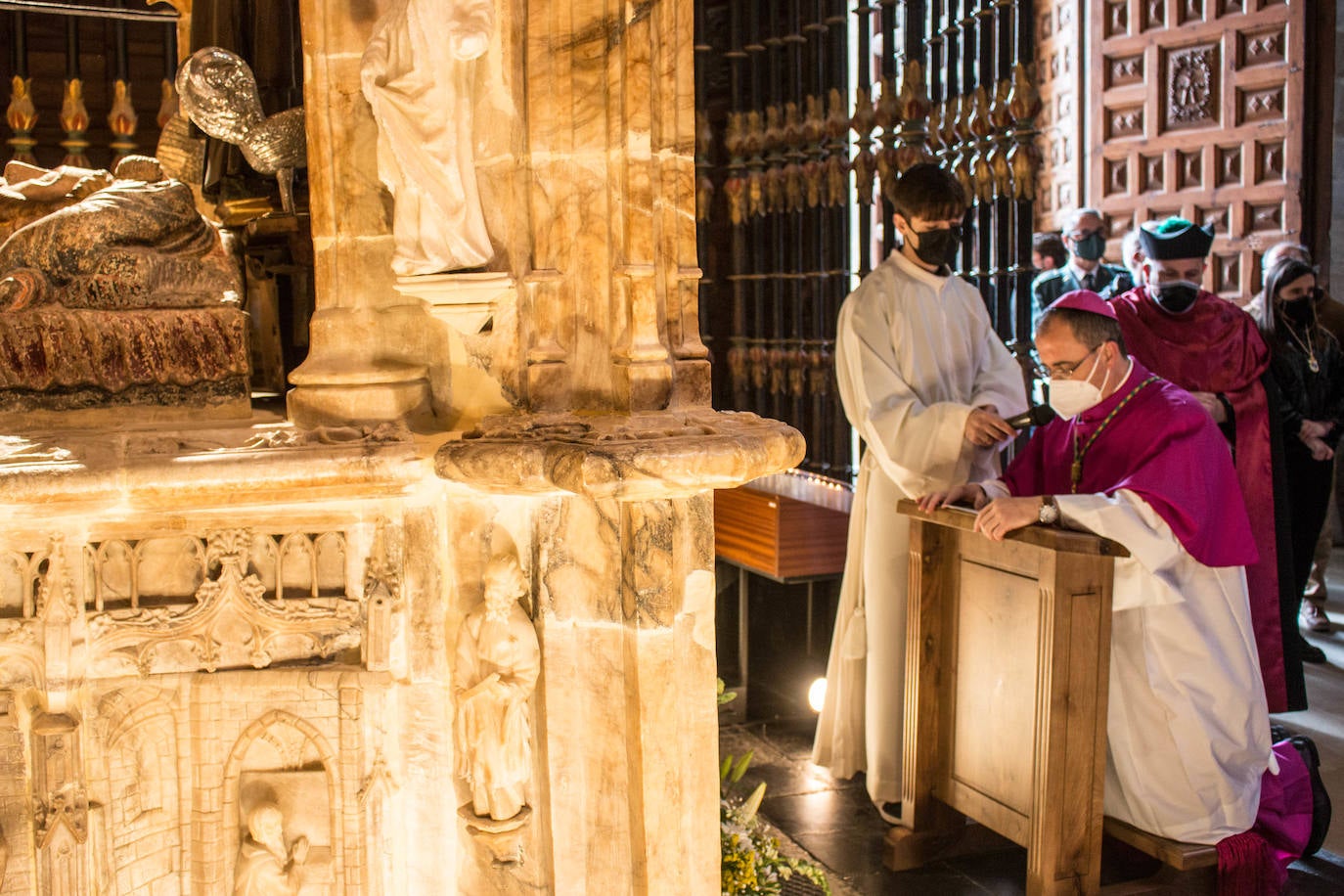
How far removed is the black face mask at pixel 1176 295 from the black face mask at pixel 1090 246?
136cm

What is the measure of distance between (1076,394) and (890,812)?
158 cm

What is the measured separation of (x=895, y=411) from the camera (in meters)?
4.46

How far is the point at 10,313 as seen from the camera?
308 centimetres

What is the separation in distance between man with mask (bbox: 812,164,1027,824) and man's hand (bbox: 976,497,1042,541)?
604mm

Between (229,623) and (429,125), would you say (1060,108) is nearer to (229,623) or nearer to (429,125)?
(429,125)

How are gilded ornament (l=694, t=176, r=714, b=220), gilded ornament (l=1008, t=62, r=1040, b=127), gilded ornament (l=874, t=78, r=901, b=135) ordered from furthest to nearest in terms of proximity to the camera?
gilded ornament (l=694, t=176, r=714, b=220)
gilded ornament (l=874, t=78, r=901, b=135)
gilded ornament (l=1008, t=62, r=1040, b=127)

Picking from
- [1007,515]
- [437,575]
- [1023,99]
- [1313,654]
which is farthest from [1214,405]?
[437,575]

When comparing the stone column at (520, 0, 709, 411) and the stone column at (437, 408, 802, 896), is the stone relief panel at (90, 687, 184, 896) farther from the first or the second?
the stone column at (520, 0, 709, 411)

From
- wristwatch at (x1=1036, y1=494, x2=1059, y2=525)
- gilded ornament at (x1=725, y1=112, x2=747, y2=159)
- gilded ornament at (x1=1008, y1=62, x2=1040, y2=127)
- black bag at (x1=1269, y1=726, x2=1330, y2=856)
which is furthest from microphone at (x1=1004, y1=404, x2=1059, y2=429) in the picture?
gilded ornament at (x1=725, y1=112, x2=747, y2=159)

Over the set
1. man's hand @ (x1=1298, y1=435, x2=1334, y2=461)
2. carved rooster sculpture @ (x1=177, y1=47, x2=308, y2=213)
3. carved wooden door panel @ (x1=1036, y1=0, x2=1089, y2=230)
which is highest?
carved wooden door panel @ (x1=1036, y1=0, x2=1089, y2=230)

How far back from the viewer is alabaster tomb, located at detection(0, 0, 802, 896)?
277 centimetres

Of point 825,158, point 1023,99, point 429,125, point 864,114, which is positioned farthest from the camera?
point 825,158

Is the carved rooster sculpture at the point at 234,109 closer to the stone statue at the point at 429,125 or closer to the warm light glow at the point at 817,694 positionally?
the stone statue at the point at 429,125

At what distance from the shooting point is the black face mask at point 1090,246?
6617 millimetres
